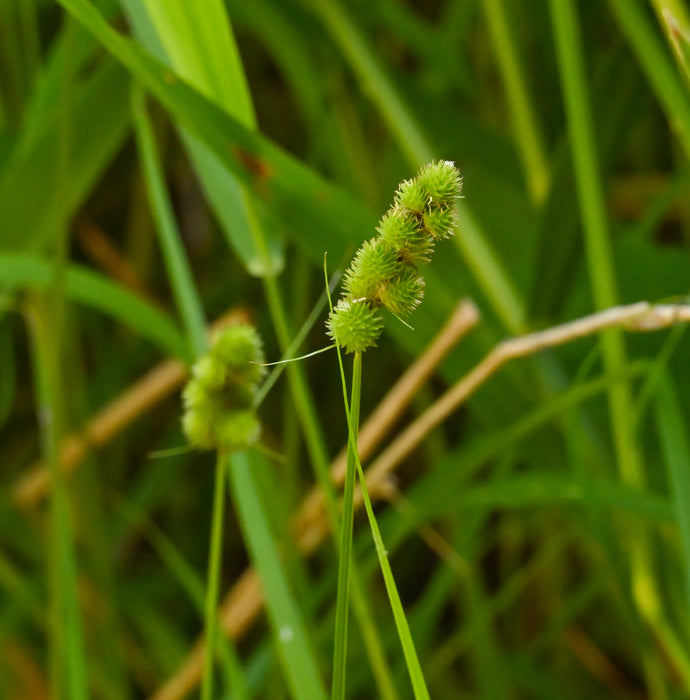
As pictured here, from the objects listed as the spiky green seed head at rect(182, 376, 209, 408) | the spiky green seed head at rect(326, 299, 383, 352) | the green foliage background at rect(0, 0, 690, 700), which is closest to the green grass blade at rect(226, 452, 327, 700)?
the green foliage background at rect(0, 0, 690, 700)

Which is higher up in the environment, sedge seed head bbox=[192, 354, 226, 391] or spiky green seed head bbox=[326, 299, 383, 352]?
spiky green seed head bbox=[326, 299, 383, 352]

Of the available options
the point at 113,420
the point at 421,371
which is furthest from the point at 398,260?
the point at 113,420

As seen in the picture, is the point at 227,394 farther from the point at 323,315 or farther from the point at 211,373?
the point at 323,315

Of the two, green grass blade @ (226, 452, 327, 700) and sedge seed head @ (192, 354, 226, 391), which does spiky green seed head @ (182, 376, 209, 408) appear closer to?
sedge seed head @ (192, 354, 226, 391)

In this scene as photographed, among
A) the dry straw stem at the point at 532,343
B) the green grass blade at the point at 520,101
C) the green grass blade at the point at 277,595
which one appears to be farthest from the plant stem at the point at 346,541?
the green grass blade at the point at 520,101

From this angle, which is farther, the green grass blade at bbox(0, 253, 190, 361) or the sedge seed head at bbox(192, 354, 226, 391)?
the green grass blade at bbox(0, 253, 190, 361)

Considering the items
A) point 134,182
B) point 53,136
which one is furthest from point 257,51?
point 53,136
